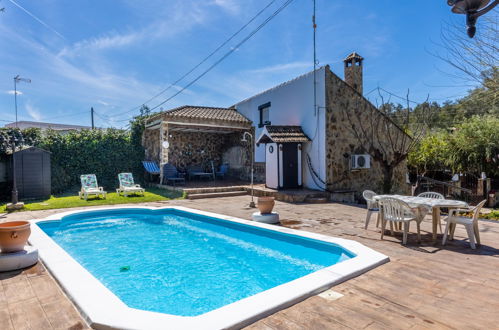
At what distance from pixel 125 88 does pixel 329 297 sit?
22102mm

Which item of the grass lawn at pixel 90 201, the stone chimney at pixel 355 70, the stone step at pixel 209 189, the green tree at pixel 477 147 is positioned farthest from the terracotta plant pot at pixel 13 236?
the green tree at pixel 477 147

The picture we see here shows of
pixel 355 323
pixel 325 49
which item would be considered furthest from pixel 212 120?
pixel 355 323

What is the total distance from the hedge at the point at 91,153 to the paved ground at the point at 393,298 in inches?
413

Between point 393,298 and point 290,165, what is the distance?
8.91 metres

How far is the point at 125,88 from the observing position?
21266 millimetres

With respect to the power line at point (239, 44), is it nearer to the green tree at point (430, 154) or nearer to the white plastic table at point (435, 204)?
the white plastic table at point (435, 204)

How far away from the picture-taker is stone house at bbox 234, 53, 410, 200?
11148mm

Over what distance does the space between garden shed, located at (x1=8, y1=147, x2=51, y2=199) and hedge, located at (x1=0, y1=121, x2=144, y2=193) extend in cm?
136

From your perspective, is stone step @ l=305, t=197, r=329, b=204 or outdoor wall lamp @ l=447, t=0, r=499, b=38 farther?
stone step @ l=305, t=197, r=329, b=204

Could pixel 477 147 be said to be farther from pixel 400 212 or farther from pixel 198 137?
pixel 198 137

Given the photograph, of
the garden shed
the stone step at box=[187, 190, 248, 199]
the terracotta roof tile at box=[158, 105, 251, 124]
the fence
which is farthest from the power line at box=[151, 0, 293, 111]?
the fence

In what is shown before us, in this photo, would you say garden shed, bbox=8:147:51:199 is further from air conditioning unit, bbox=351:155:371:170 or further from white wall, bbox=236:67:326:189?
air conditioning unit, bbox=351:155:371:170

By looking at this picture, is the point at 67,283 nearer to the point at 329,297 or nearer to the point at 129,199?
the point at 329,297

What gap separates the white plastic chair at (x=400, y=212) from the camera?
475 cm
